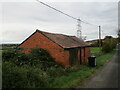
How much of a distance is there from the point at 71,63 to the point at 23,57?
4845 mm

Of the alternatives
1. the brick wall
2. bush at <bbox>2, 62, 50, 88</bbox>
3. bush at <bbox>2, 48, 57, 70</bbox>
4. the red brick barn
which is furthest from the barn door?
bush at <bbox>2, 62, 50, 88</bbox>


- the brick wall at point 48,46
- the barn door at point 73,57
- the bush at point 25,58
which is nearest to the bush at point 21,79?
the bush at point 25,58

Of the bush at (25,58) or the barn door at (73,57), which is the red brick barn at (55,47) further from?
the bush at (25,58)

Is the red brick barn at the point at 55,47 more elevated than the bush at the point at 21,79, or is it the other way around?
the red brick barn at the point at 55,47

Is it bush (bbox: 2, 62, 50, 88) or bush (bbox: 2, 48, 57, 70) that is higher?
bush (bbox: 2, 48, 57, 70)

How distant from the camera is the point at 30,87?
19.7ft

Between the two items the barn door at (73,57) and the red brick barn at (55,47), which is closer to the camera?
the red brick barn at (55,47)

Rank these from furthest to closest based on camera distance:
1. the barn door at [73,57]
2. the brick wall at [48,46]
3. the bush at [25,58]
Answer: the barn door at [73,57], the brick wall at [48,46], the bush at [25,58]

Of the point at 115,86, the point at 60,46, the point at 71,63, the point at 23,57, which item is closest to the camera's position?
the point at 115,86

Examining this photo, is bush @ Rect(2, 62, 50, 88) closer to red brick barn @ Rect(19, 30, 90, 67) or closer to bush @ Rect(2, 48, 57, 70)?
bush @ Rect(2, 48, 57, 70)

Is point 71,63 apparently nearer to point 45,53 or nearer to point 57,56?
point 57,56

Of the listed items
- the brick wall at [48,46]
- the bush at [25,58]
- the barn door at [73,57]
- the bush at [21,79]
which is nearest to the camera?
the bush at [21,79]

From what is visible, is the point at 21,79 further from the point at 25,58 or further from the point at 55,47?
the point at 55,47

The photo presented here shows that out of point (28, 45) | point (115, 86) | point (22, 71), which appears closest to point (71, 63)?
point (28, 45)
